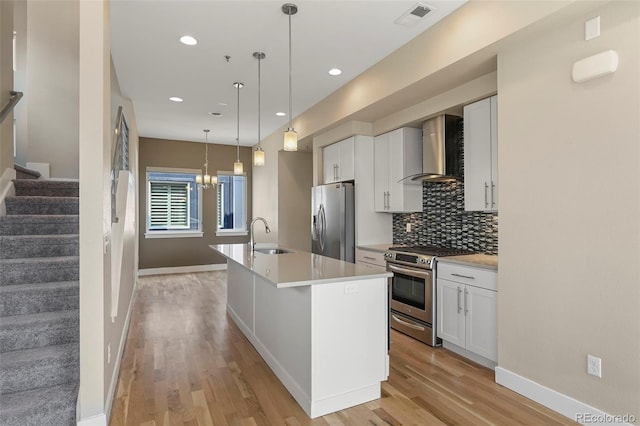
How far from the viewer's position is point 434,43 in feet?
9.82

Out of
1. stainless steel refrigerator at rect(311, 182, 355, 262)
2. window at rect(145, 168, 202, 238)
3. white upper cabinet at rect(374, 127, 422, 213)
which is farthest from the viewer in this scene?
window at rect(145, 168, 202, 238)

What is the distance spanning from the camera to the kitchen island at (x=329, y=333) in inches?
88.5

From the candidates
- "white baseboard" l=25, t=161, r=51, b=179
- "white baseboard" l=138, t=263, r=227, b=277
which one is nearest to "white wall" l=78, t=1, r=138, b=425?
"white baseboard" l=25, t=161, r=51, b=179

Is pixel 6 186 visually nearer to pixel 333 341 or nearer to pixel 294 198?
pixel 333 341

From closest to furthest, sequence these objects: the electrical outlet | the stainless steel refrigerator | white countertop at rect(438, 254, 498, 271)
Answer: the electrical outlet < white countertop at rect(438, 254, 498, 271) < the stainless steel refrigerator

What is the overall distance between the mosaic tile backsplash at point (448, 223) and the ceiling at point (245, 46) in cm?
169

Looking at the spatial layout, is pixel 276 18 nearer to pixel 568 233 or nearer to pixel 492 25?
pixel 492 25

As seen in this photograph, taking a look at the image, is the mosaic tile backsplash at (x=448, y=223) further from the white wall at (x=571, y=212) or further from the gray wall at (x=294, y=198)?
the gray wall at (x=294, y=198)

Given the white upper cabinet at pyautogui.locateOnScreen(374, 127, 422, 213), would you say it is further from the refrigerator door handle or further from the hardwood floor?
the hardwood floor

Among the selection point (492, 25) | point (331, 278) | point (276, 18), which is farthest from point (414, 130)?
point (331, 278)

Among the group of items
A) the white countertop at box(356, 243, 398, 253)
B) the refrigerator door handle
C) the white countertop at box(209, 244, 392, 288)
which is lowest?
the white countertop at box(356, 243, 398, 253)

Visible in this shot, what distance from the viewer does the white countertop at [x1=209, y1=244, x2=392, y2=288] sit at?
2.19 meters

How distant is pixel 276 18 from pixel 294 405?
298cm

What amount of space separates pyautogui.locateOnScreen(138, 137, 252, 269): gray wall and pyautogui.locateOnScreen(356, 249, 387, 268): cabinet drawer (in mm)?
4299
